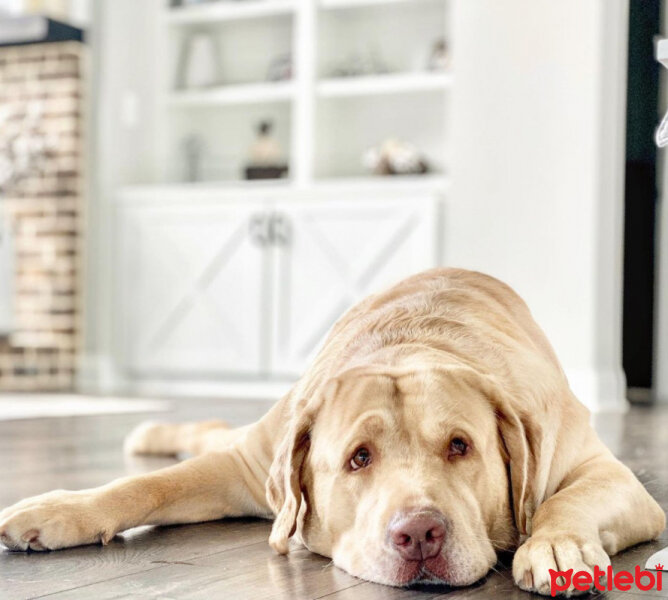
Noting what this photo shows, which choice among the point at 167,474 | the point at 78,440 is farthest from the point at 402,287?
the point at 78,440

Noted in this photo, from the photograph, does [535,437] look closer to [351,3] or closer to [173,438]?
[173,438]

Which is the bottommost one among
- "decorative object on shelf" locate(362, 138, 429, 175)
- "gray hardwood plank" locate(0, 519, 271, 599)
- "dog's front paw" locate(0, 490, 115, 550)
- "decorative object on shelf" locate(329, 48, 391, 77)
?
"gray hardwood plank" locate(0, 519, 271, 599)

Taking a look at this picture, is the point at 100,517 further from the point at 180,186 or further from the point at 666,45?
the point at 180,186

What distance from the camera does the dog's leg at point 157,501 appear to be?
1646mm

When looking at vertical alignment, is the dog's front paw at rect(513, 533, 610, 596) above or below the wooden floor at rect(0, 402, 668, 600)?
above

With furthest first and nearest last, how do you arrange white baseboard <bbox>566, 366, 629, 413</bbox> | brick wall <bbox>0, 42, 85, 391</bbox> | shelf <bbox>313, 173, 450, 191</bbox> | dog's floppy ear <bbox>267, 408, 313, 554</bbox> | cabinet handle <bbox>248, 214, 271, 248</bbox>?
brick wall <bbox>0, 42, 85, 391</bbox>
cabinet handle <bbox>248, 214, 271, 248</bbox>
shelf <bbox>313, 173, 450, 191</bbox>
white baseboard <bbox>566, 366, 629, 413</bbox>
dog's floppy ear <bbox>267, 408, 313, 554</bbox>

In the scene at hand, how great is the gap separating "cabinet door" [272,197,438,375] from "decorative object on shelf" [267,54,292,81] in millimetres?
901

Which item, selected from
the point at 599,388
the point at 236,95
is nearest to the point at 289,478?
the point at 599,388

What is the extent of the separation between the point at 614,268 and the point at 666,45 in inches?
151

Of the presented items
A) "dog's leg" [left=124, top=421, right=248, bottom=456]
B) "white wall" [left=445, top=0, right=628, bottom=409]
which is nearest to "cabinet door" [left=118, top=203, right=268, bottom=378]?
"white wall" [left=445, top=0, right=628, bottom=409]

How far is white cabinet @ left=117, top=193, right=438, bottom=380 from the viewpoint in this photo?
17.8 ft

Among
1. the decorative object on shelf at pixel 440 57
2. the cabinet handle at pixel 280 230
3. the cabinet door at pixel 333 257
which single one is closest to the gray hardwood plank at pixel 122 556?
the cabinet door at pixel 333 257

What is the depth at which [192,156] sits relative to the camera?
6.50m

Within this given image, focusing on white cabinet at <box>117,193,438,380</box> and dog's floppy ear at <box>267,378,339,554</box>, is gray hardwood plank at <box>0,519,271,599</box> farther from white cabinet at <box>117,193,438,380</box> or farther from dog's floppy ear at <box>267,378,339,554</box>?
white cabinet at <box>117,193,438,380</box>
